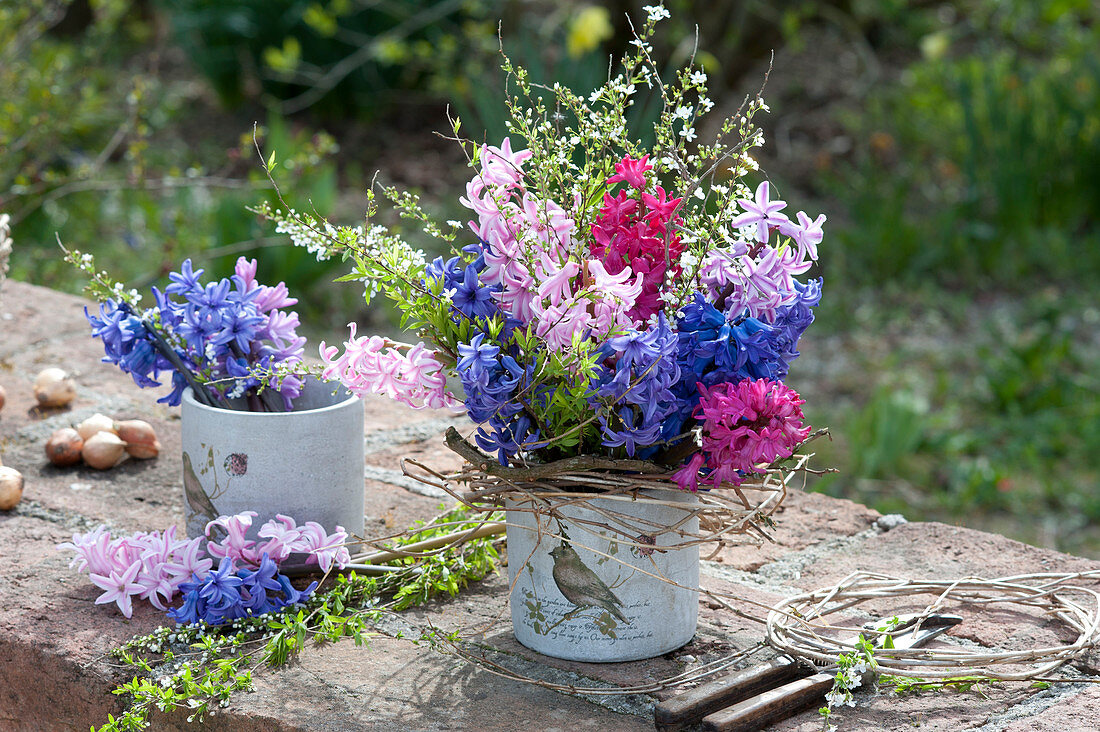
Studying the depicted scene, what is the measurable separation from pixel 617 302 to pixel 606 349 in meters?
0.04

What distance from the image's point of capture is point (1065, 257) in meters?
4.32

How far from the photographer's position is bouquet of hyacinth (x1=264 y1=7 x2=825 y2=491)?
105 centimetres

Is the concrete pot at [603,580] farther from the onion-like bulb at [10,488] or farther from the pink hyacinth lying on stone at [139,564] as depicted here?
the onion-like bulb at [10,488]

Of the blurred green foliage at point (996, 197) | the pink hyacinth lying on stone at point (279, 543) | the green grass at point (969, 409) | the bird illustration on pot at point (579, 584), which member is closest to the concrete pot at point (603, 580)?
the bird illustration on pot at point (579, 584)

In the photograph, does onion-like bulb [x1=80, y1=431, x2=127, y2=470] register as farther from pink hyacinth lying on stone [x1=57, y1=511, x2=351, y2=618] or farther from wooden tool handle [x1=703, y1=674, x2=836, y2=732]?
wooden tool handle [x1=703, y1=674, x2=836, y2=732]

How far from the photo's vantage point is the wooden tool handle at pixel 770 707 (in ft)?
3.44

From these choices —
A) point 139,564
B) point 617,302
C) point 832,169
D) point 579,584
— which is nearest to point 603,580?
point 579,584

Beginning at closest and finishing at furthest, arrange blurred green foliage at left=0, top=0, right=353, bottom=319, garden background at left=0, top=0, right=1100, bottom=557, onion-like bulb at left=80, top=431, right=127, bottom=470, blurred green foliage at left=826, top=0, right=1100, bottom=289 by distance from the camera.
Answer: onion-like bulb at left=80, top=431, right=127, bottom=470 → blurred green foliage at left=0, top=0, right=353, bottom=319 → garden background at left=0, top=0, right=1100, bottom=557 → blurred green foliage at left=826, top=0, right=1100, bottom=289

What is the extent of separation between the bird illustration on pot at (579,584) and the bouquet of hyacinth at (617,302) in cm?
11

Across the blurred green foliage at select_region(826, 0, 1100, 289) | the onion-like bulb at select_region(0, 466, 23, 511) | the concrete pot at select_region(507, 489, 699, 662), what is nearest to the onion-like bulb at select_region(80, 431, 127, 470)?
the onion-like bulb at select_region(0, 466, 23, 511)

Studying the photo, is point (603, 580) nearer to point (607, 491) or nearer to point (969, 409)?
point (607, 491)

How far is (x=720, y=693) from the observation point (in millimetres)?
1091

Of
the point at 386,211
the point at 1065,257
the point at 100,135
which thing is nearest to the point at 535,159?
the point at 1065,257

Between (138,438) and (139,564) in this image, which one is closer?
(139,564)
